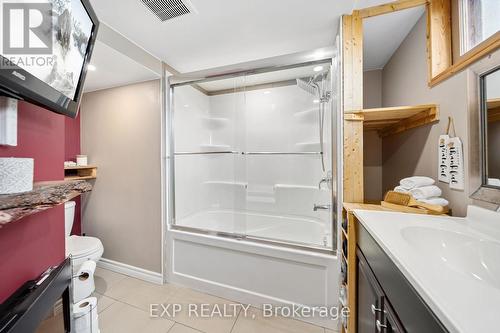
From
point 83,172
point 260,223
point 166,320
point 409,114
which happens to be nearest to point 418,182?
point 409,114

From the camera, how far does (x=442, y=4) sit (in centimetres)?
126

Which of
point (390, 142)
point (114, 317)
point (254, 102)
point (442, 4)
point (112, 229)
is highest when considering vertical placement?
point (442, 4)

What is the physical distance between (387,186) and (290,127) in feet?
4.22

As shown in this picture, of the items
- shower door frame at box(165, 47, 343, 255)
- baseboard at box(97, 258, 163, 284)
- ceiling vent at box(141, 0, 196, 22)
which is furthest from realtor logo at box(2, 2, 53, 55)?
baseboard at box(97, 258, 163, 284)

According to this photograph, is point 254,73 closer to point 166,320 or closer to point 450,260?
point 450,260

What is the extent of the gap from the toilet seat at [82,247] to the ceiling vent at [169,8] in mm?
2111

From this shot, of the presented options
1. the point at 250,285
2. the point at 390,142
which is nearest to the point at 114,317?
the point at 250,285

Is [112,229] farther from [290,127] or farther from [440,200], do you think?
[440,200]

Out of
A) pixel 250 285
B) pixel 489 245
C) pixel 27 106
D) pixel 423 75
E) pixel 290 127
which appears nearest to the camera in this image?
pixel 489 245

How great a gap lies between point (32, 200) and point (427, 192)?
1878mm

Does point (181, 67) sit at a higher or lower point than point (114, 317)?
higher

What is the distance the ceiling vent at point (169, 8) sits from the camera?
4.32ft

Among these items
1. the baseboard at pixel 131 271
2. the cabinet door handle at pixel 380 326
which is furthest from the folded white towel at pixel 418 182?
the baseboard at pixel 131 271

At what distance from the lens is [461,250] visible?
79 cm
